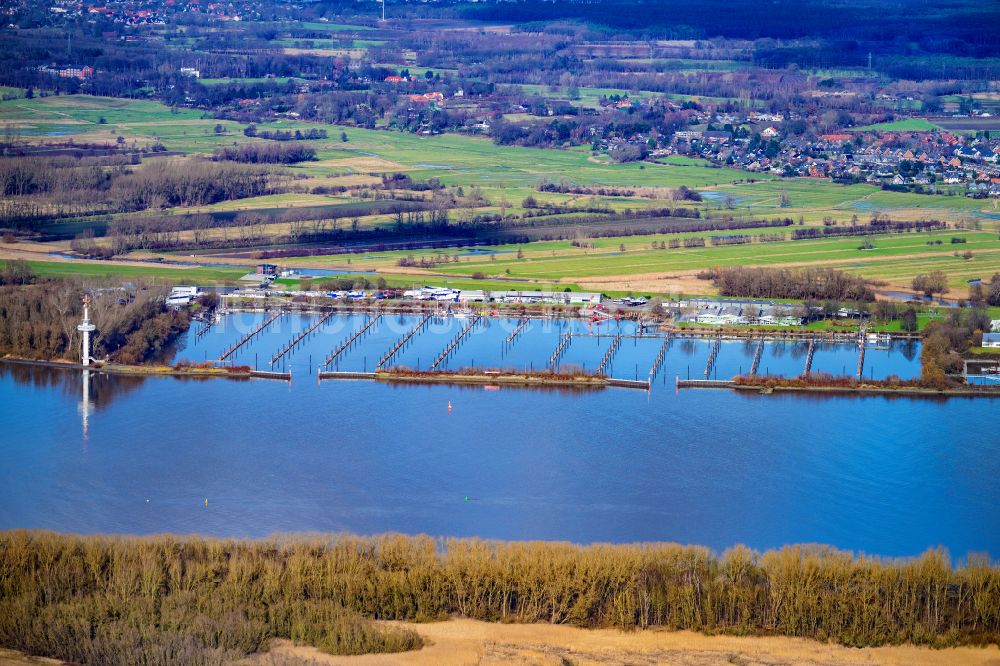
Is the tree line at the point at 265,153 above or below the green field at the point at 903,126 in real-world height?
below

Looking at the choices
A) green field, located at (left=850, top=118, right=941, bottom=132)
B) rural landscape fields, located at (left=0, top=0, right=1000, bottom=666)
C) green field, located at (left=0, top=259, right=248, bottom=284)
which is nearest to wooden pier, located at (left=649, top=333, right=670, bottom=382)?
rural landscape fields, located at (left=0, top=0, right=1000, bottom=666)

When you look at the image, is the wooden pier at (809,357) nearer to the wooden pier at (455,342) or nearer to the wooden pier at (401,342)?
the wooden pier at (455,342)

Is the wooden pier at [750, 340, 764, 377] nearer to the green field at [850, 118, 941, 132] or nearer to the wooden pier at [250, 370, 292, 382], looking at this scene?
the wooden pier at [250, 370, 292, 382]

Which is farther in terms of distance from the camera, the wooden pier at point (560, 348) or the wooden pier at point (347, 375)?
the wooden pier at point (560, 348)

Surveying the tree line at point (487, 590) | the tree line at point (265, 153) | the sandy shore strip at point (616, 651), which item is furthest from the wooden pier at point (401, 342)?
the tree line at point (265, 153)

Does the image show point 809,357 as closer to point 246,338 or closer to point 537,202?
point 246,338

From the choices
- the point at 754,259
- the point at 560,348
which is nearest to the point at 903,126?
the point at 754,259
